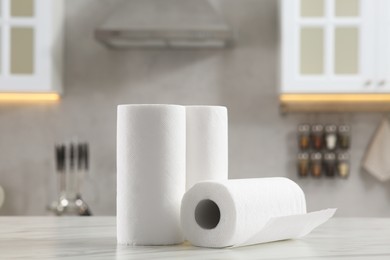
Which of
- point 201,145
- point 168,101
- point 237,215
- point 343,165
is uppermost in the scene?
point 168,101

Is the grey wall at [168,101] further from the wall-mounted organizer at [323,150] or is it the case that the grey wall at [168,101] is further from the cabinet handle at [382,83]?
the cabinet handle at [382,83]

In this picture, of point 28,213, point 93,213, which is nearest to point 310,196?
point 93,213

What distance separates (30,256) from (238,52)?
267cm

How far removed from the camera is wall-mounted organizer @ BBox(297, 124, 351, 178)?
11.7 feet

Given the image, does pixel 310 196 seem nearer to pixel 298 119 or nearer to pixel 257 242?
pixel 298 119

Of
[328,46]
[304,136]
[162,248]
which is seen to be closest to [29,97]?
[304,136]

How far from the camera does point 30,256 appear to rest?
1086 mm

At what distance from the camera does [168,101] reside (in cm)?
367

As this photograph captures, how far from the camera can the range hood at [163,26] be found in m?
3.28

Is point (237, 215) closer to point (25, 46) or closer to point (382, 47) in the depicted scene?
point (382, 47)

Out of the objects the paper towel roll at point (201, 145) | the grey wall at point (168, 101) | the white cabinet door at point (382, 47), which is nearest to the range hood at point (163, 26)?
the grey wall at point (168, 101)

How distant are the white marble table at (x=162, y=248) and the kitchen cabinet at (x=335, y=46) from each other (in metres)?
1.74

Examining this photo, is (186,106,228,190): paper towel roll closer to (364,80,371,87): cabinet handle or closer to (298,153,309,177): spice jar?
(364,80,371,87): cabinet handle

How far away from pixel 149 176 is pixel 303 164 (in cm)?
247
